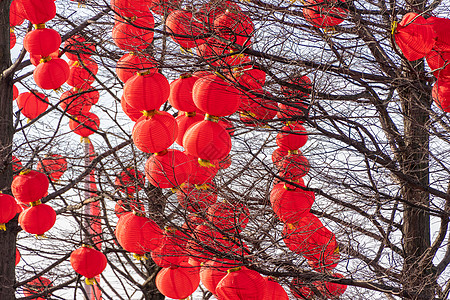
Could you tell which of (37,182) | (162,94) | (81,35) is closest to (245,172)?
(162,94)

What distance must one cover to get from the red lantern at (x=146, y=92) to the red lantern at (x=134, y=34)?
0.43m

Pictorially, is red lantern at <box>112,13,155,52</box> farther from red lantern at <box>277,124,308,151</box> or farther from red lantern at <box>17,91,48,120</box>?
red lantern at <box>17,91,48,120</box>

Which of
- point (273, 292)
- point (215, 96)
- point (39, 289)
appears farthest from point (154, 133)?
point (39, 289)

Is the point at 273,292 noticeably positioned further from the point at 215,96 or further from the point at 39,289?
the point at 39,289

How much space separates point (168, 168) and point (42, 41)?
2.52 metres

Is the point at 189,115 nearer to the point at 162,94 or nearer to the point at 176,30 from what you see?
the point at 162,94

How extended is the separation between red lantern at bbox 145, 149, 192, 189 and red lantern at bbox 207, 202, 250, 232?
0.44m

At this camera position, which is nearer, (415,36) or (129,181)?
(415,36)

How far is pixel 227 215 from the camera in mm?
4992

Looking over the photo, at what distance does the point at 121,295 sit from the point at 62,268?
1.39 metres

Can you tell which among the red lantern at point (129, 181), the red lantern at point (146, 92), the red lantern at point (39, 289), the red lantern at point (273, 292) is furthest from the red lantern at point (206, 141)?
the red lantern at point (39, 289)

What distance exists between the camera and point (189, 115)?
16.8 ft

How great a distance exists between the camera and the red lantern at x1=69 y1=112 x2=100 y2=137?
7.47 meters

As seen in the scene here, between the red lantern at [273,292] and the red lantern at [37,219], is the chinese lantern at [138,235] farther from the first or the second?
the red lantern at [37,219]
